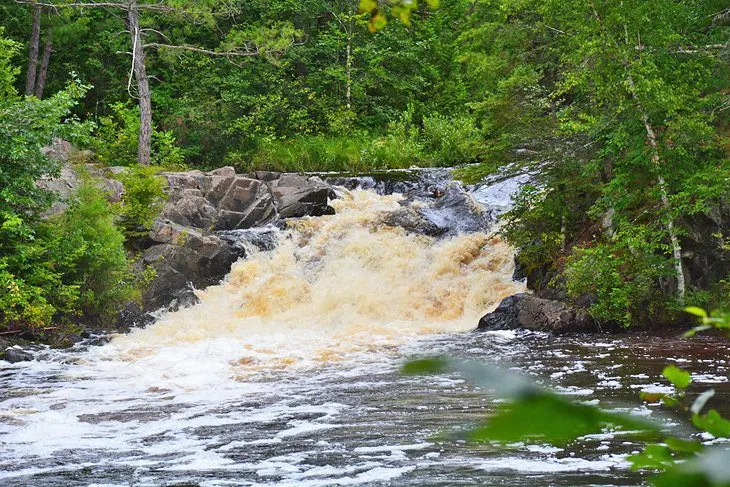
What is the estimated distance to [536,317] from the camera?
1298cm

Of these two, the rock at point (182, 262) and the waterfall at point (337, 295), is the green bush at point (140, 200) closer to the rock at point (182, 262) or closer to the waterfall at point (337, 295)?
the rock at point (182, 262)

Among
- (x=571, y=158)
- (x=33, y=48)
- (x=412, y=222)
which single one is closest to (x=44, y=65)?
(x=33, y=48)

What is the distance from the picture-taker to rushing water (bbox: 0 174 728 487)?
5.91m

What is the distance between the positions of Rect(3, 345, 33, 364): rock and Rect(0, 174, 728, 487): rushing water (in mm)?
277

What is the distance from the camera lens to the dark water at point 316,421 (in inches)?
226

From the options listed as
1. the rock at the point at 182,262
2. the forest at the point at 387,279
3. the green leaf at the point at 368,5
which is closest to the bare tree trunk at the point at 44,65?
the forest at the point at 387,279

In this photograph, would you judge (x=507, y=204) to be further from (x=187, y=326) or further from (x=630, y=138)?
(x=187, y=326)

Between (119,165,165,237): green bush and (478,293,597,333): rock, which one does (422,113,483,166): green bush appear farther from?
(478,293,597,333): rock

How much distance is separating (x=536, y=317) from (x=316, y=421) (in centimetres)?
638

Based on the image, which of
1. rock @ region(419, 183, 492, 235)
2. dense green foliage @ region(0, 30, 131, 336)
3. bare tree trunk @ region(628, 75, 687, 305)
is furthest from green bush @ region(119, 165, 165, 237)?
bare tree trunk @ region(628, 75, 687, 305)

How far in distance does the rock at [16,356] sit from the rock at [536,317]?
7.05 m

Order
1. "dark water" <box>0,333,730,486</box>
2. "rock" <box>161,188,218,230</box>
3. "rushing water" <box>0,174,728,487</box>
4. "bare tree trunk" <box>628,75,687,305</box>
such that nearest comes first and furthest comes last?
"dark water" <box>0,333,730,486</box> < "rushing water" <box>0,174,728,487</box> < "bare tree trunk" <box>628,75,687,305</box> < "rock" <box>161,188,218,230</box>

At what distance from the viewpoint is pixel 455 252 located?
1652 centimetres

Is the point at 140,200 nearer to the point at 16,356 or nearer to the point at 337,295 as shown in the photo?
the point at 337,295
